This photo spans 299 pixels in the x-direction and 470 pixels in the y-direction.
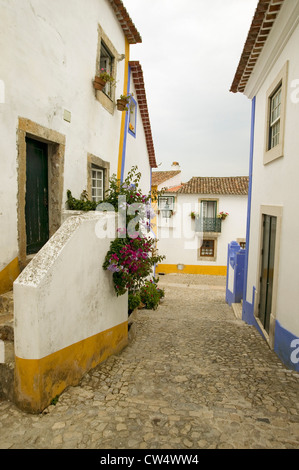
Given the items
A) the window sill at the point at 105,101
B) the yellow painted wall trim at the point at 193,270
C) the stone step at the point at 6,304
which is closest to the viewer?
the stone step at the point at 6,304

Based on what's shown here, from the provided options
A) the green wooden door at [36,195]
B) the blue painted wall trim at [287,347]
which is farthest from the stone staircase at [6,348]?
the blue painted wall trim at [287,347]

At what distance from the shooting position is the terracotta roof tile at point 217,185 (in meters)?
20.8

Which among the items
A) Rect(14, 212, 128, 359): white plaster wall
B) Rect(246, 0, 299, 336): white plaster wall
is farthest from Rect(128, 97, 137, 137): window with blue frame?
Rect(14, 212, 128, 359): white plaster wall

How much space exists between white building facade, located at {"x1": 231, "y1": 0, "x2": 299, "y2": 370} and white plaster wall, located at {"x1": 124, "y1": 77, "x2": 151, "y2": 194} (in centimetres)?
357

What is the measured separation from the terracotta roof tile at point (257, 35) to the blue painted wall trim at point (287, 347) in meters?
5.10

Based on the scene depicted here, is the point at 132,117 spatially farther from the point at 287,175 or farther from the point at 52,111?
the point at 287,175

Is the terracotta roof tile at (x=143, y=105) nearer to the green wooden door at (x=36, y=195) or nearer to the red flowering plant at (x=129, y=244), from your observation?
the green wooden door at (x=36, y=195)

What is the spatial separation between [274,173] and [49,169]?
4067 millimetres

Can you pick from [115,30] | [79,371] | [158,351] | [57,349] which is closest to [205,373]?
[158,351]

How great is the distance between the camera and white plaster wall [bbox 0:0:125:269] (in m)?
3.82

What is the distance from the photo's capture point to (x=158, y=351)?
4.81m

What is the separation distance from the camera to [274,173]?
557 cm

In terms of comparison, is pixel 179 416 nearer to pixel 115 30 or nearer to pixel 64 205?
pixel 64 205

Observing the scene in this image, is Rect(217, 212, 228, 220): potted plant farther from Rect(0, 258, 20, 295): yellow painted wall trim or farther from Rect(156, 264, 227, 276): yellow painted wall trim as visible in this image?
Rect(0, 258, 20, 295): yellow painted wall trim
